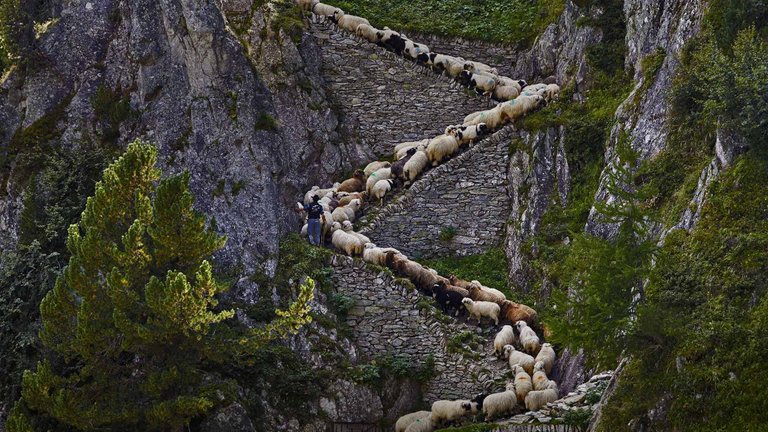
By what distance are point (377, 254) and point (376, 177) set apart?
5.14 m

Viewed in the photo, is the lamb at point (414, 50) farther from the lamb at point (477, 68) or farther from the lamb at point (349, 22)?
the lamb at point (349, 22)

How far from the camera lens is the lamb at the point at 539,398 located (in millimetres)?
34062

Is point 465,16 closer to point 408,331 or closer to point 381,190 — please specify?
point 381,190

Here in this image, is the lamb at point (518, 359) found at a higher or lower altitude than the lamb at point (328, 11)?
lower

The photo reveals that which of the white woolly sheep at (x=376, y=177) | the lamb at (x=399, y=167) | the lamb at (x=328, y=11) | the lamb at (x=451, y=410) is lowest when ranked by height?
the lamb at (x=451, y=410)

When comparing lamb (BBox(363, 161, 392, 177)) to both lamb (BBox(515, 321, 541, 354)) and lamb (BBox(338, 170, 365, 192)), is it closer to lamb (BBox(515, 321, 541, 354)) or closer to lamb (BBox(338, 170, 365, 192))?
lamb (BBox(338, 170, 365, 192))

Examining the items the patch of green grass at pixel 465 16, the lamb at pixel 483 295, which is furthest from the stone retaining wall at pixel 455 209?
the patch of green grass at pixel 465 16

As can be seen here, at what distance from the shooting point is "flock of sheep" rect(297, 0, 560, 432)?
117 feet

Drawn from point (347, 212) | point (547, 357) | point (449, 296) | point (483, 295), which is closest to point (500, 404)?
point (547, 357)

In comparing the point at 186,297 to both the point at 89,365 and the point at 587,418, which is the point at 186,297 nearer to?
the point at 89,365

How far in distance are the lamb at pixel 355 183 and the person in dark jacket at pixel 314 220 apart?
262cm

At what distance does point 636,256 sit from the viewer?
29.6m

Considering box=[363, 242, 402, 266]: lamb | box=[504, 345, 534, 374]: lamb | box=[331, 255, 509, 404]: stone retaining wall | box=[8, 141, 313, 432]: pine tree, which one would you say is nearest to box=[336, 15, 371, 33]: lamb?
box=[363, 242, 402, 266]: lamb

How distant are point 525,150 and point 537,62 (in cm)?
638
